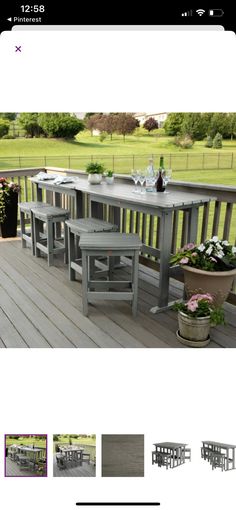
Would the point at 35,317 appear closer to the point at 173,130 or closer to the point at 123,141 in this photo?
the point at 173,130

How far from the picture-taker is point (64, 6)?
3.20 feet

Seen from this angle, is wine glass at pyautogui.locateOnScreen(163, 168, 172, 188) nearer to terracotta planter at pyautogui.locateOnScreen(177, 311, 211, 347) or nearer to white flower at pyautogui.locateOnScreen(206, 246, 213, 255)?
white flower at pyautogui.locateOnScreen(206, 246, 213, 255)

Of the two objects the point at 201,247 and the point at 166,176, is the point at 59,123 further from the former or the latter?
the point at 201,247

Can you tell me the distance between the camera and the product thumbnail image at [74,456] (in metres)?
1.02

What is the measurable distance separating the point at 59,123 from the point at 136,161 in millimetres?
11571

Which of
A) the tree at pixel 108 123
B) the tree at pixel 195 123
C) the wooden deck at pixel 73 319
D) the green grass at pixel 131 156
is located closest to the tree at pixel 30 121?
the wooden deck at pixel 73 319

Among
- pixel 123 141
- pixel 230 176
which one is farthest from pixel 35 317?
pixel 230 176

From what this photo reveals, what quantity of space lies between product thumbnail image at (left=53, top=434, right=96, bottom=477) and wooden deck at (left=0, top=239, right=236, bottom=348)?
1.47m

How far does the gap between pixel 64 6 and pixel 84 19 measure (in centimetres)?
5

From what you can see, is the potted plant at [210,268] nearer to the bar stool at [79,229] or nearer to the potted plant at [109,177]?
the bar stool at [79,229]

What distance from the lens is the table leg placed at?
2.91 meters

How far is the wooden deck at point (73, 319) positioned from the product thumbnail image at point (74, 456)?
4.84 ft

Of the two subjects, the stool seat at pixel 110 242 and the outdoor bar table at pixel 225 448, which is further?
the stool seat at pixel 110 242

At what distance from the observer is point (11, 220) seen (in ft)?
17.4
